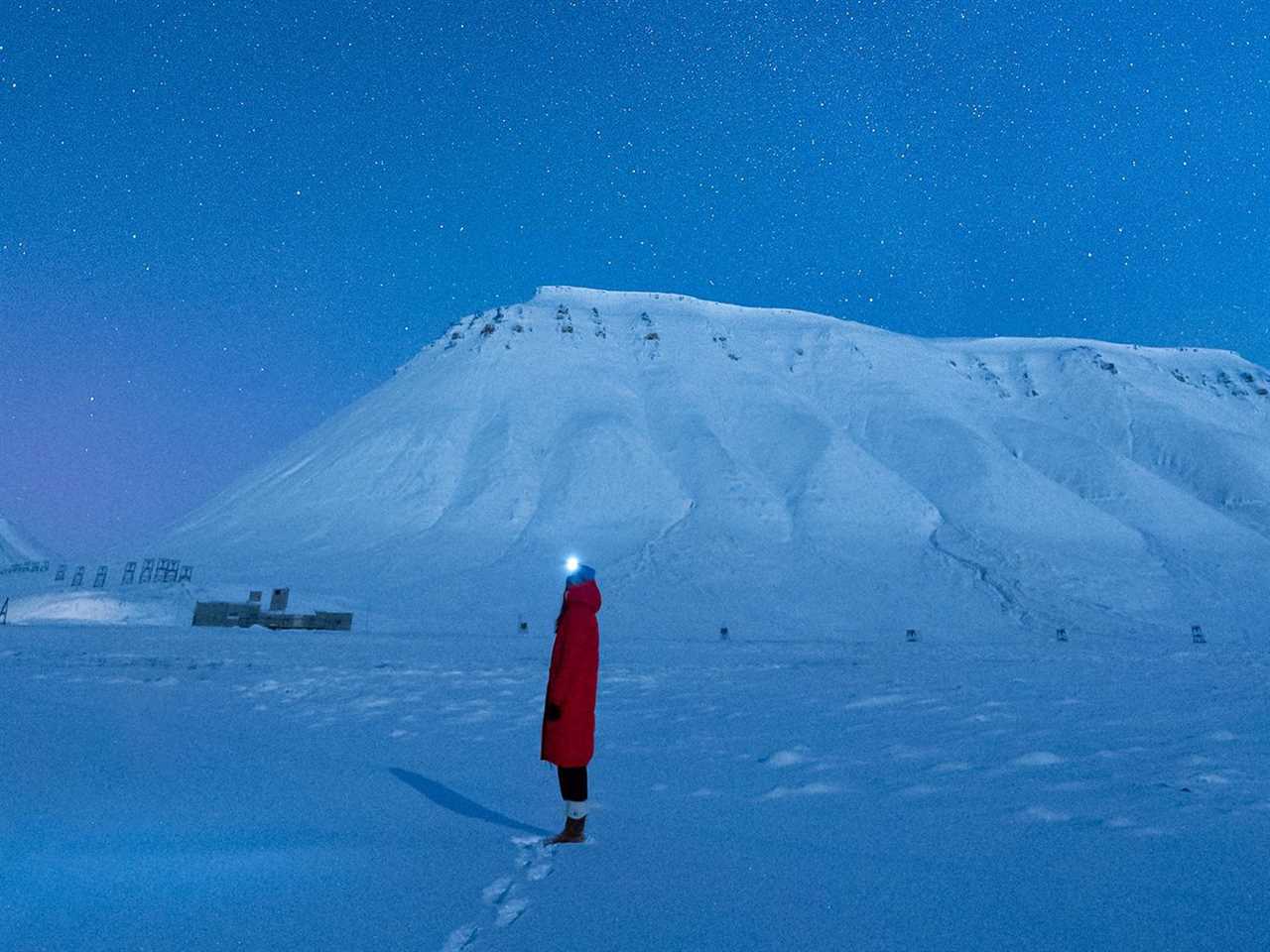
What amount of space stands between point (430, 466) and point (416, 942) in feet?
191

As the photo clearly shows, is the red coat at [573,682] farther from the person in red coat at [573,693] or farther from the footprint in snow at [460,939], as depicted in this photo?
the footprint in snow at [460,939]

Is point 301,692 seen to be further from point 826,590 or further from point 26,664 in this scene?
point 826,590

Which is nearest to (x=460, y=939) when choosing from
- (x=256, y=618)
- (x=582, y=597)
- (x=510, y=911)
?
(x=510, y=911)

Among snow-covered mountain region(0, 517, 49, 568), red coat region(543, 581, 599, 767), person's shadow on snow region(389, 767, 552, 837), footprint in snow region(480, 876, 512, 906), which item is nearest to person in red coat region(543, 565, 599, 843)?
red coat region(543, 581, 599, 767)

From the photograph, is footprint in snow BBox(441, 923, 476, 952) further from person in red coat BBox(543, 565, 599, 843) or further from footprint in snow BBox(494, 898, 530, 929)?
person in red coat BBox(543, 565, 599, 843)

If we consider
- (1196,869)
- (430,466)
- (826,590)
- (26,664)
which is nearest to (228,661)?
(26,664)

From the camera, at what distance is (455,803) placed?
592 cm

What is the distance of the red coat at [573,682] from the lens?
17.1 feet

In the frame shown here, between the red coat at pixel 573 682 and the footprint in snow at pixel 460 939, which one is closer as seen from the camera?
the footprint in snow at pixel 460 939

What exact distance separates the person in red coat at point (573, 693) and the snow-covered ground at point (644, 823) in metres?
0.49

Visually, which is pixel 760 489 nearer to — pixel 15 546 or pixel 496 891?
pixel 496 891

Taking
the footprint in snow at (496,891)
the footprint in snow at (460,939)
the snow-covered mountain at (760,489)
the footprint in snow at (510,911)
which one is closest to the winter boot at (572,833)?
the footprint in snow at (496,891)

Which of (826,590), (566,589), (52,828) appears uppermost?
(826,590)

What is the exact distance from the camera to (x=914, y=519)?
2157 inches
